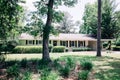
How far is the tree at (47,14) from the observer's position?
17.6 meters

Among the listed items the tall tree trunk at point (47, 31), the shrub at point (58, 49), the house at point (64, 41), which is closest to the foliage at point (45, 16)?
the tall tree trunk at point (47, 31)

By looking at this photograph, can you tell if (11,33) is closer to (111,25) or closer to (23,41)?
(23,41)

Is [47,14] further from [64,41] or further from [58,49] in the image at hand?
[64,41]

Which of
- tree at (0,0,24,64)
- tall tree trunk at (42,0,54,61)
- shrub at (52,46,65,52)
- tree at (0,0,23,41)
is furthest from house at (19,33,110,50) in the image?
tall tree trunk at (42,0,54,61)

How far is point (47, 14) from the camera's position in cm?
1802

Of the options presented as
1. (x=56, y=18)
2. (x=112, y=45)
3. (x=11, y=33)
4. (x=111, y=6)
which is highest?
(x=111, y=6)

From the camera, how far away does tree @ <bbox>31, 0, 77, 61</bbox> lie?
17625 millimetres

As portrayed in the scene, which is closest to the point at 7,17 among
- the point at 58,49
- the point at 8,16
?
the point at 8,16

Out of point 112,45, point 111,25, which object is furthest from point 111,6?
point 112,45

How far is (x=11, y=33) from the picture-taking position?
63.2 ft

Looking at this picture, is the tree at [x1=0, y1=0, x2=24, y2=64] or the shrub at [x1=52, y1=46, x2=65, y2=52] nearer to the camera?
the tree at [x1=0, y1=0, x2=24, y2=64]

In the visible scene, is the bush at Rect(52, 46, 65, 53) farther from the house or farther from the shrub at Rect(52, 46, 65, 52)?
the house

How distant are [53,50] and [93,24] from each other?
2233 centimetres

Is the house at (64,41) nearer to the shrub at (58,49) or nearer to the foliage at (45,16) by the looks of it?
the shrub at (58,49)
